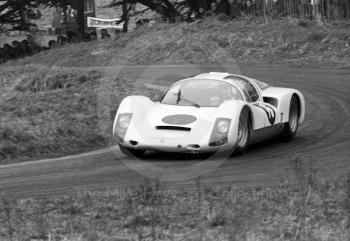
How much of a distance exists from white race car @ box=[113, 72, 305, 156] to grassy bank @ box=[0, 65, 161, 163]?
1648 millimetres

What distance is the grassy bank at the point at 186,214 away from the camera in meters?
7.20

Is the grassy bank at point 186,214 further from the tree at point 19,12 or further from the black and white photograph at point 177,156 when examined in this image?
the tree at point 19,12

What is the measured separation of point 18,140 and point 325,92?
9472 millimetres

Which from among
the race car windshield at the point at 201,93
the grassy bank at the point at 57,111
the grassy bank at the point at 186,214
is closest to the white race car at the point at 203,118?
the race car windshield at the point at 201,93

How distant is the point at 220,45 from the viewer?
30.2 metres

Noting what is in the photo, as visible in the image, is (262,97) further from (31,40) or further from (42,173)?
(31,40)

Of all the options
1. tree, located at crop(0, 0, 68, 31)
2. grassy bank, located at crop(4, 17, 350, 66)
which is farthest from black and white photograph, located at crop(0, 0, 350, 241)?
tree, located at crop(0, 0, 68, 31)

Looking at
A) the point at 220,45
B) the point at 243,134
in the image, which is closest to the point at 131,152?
the point at 243,134

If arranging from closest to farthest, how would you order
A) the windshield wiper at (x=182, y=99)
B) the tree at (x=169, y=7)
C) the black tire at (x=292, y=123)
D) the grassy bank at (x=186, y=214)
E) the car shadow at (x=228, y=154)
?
1. the grassy bank at (x=186, y=214)
2. the car shadow at (x=228, y=154)
3. the windshield wiper at (x=182, y=99)
4. the black tire at (x=292, y=123)
5. the tree at (x=169, y=7)

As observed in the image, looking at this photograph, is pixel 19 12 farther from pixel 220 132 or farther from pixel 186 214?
pixel 186 214

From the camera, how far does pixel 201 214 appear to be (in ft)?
26.2

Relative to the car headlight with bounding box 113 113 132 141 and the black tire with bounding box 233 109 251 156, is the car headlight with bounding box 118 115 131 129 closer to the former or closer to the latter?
the car headlight with bounding box 113 113 132 141

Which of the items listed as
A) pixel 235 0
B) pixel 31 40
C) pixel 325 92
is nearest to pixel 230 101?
pixel 325 92

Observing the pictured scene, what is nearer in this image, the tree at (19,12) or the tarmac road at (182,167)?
the tarmac road at (182,167)
